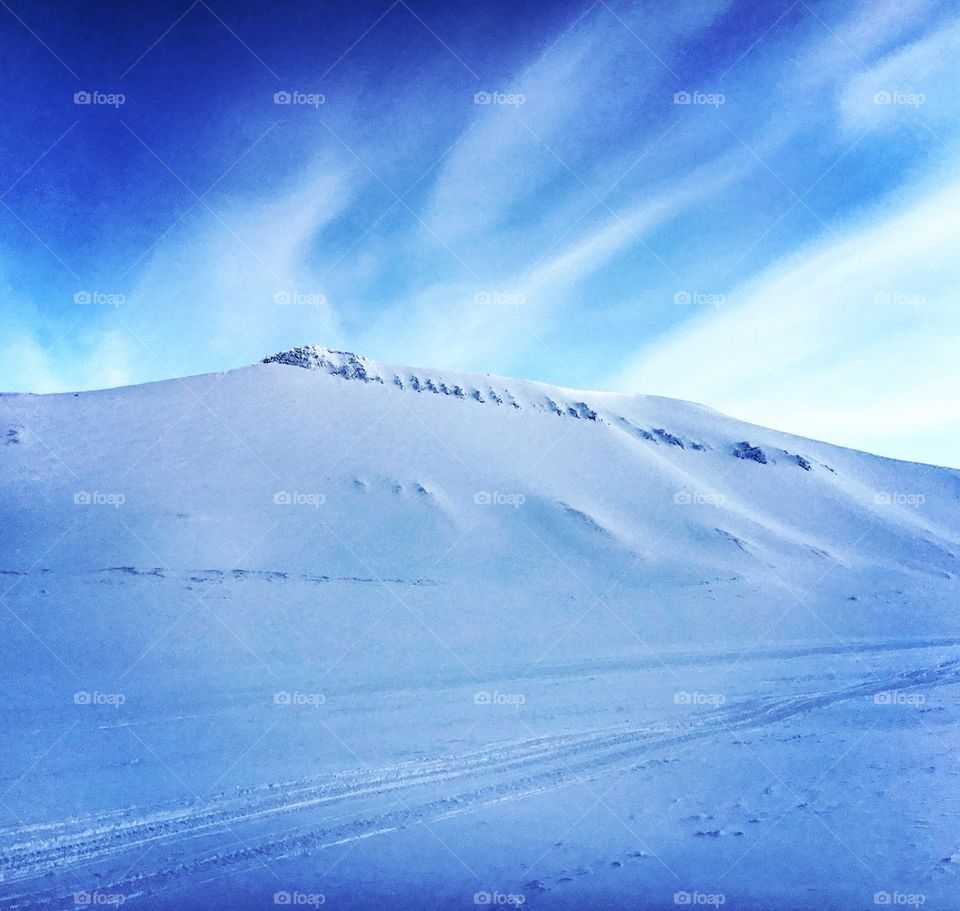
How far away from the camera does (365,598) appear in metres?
18.5

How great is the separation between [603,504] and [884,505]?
23536 mm

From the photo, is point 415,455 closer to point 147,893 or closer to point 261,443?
point 261,443

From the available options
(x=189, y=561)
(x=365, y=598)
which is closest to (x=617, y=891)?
(x=365, y=598)
